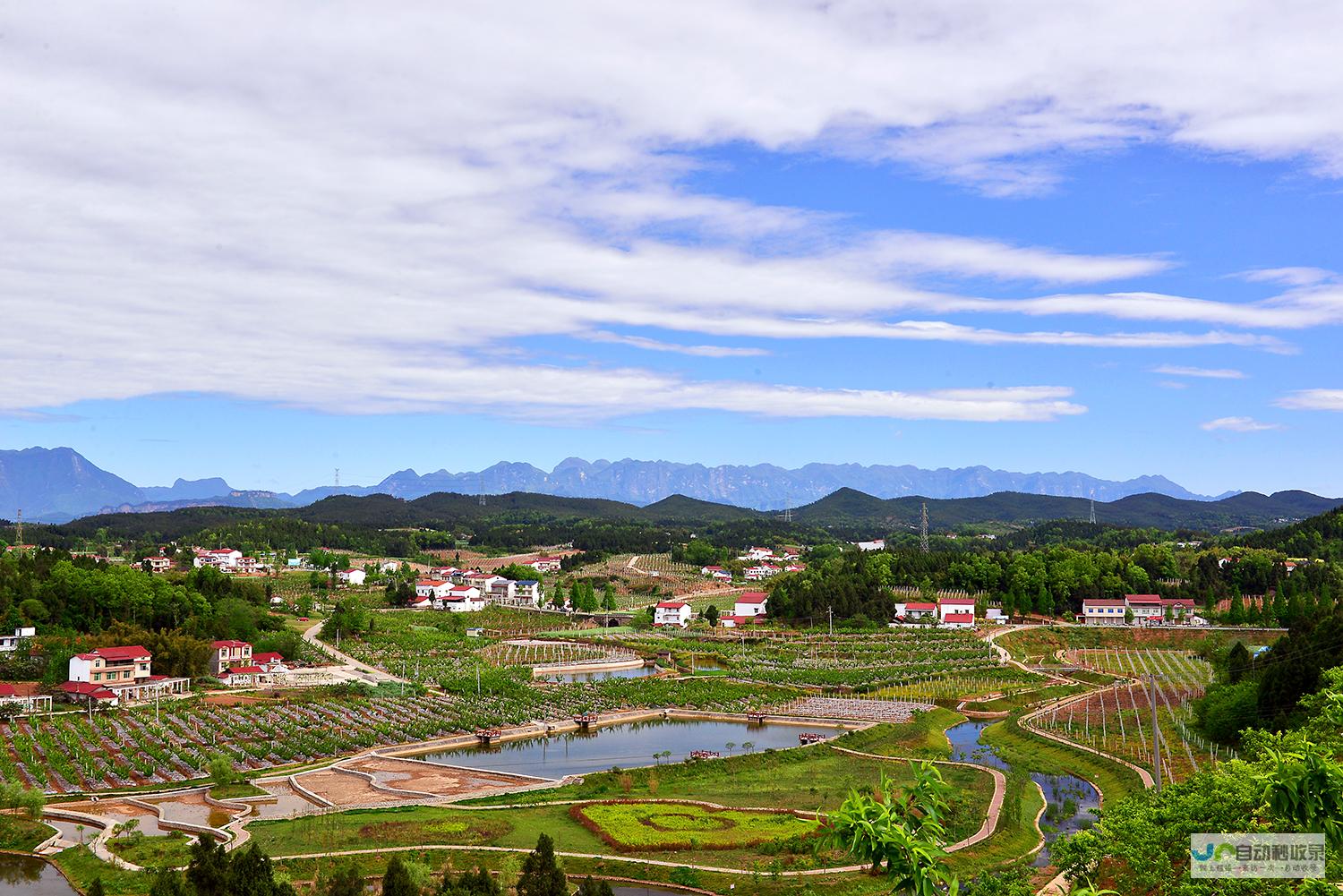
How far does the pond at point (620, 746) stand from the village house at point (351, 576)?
51.8 m

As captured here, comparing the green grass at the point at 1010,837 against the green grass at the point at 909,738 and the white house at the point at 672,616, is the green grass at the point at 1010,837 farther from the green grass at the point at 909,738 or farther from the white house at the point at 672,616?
the white house at the point at 672,616

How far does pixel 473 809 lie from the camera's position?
82.5 ft

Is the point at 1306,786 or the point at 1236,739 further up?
the point at 1306,786

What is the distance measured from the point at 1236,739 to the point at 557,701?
23.3m

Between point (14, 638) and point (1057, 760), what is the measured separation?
41206 mm

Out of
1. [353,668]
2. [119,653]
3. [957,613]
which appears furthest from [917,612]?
[119,653]

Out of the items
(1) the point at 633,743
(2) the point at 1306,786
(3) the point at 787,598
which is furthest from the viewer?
(3) the point at 787,598

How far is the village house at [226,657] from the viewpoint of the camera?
44406mm

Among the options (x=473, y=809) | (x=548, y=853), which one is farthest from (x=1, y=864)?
(x=548, y=853)

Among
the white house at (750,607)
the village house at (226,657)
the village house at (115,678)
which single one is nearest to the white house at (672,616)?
the white house at (750,607)

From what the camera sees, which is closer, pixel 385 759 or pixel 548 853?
pixel 548 853

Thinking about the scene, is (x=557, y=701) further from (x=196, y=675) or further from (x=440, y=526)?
(x=440, y=526)

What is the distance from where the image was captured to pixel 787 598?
6519cm

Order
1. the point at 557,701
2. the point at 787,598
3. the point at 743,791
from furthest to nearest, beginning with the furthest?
the point at 787,598, the point at 557,701, the point at 743,791
